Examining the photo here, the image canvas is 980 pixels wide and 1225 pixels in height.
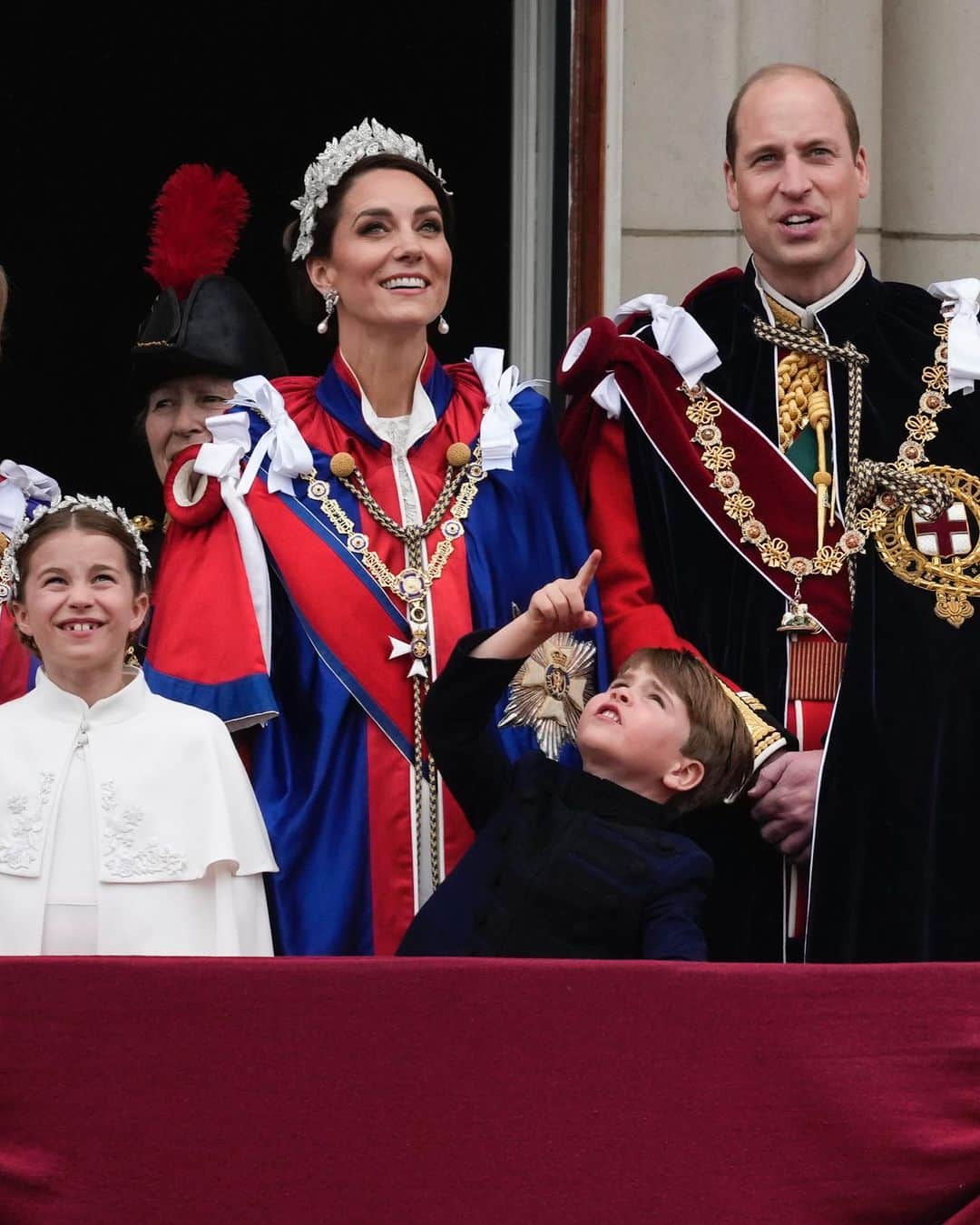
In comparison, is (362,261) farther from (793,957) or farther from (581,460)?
(793,957)

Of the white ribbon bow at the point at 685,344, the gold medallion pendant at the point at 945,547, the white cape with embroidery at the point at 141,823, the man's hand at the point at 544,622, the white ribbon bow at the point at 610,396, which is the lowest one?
the white cape with embroidery at the point at 141,823

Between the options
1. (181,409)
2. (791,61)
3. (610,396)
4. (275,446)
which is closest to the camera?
(275,446)

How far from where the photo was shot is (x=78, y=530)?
350 centimetres

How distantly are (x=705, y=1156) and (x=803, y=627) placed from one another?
112 centimetres

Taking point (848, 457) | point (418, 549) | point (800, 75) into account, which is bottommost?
point (418, 549)

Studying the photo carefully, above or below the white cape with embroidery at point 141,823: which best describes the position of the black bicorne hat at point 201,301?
above

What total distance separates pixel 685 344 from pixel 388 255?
0.51m

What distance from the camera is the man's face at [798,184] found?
12.7 feet

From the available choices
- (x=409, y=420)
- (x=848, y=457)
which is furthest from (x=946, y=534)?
(x=409, y=420)

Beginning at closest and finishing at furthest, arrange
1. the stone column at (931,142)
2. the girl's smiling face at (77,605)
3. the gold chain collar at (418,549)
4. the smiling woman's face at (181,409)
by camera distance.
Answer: the girl's smiling face at (77,605), the gold chain collar at (418,549), the smiling woman's face at (181,409), the stone column at (931,142)

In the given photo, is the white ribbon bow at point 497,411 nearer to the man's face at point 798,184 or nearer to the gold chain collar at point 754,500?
the gold chain collar at point 754,500

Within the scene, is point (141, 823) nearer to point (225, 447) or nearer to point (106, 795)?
point (106, 795)

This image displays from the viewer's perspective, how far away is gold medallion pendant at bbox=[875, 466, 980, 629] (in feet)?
12.1

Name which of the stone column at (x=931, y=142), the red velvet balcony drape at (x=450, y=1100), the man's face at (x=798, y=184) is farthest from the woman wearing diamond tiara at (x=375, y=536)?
the stone column at (x=931, y=142)
